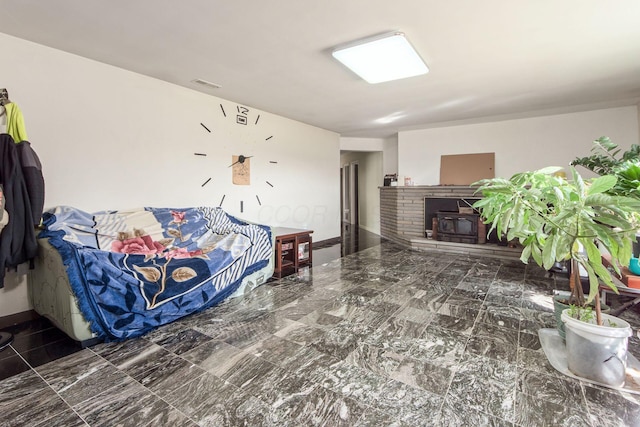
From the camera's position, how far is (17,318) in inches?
96.1

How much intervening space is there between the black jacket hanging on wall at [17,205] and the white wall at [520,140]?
5.52 m

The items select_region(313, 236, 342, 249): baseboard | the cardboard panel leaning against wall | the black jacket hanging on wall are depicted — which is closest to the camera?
the black jacket hanging on wall

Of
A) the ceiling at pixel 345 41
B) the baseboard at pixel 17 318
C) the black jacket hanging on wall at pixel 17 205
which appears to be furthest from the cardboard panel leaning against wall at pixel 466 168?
the baseboard at pixel 17 318

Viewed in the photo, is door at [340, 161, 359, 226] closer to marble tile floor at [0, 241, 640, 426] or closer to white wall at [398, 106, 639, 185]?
white wall at [398, 106, 639, 185]

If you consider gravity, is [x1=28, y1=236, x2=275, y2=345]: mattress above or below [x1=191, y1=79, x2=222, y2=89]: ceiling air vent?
below

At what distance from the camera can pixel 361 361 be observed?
183cm

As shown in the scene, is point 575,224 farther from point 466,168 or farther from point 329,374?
point 466,168

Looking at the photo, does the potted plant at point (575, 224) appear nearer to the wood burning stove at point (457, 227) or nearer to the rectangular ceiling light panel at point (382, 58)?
the rectangular ceiling light panel at point (382, 58)

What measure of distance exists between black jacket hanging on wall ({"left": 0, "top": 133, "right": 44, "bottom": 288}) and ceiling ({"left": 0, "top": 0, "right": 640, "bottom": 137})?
99 cm

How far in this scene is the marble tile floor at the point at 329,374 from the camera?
1.40m

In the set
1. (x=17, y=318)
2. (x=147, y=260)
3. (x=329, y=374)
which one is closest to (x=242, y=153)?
(x=147, y=260)

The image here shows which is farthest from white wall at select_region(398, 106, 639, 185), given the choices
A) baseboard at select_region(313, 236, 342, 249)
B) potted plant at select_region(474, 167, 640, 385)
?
potted plant at select_region(474, 167, 640, 385)

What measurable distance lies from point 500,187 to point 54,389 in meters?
2.67

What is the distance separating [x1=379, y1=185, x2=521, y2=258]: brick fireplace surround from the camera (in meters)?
4.94
